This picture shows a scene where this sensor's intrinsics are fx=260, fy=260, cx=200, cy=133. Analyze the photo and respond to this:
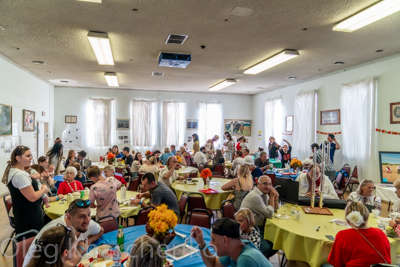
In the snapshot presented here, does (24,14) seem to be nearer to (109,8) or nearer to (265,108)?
(109,8)

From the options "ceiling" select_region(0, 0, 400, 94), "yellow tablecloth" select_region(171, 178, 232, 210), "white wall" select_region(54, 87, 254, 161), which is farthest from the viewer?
"white wall" select_region(54, 87, 254, 161)

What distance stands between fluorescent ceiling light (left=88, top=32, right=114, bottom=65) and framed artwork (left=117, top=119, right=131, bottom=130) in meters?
7.00

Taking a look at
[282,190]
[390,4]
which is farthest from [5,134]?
[390,4]

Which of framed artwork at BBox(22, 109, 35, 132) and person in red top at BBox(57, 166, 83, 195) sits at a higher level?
framed artwork at BBox(22, 109, 35, 132)

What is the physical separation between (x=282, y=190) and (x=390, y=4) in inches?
137

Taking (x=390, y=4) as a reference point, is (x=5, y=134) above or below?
below

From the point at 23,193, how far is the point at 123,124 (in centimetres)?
1120

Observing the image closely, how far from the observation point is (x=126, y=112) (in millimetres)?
14305

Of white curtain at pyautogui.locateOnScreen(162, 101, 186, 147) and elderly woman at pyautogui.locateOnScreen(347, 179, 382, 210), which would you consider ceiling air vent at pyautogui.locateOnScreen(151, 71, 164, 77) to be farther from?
elderly woman at pyautogui.locateOnScreen(347, 179, 382, 210)

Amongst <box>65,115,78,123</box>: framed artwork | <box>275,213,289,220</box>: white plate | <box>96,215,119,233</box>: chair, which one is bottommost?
<box>275,213,289,220</box>: white plate

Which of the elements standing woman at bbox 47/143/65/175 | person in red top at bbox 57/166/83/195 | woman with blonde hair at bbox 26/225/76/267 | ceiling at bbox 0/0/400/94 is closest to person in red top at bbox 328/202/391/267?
woman with blonde hair at bbox 26/225/76/267

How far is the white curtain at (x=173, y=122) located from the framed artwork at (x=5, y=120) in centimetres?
772

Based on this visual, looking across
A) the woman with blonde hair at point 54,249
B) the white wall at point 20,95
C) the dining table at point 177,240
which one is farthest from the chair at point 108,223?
the white wall at point 20,95

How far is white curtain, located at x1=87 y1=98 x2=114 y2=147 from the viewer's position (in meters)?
13.9
